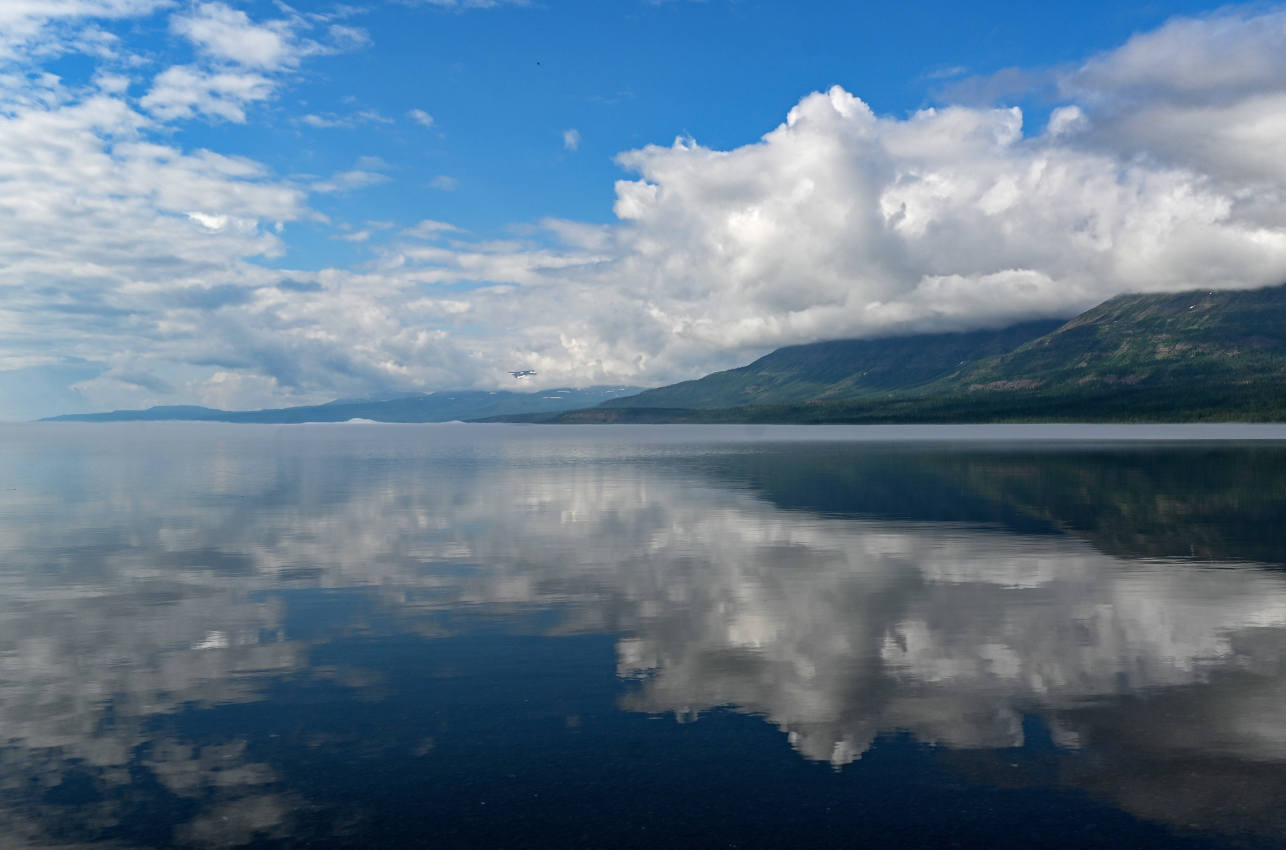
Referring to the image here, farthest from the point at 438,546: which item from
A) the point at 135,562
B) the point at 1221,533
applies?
the point at 1221,533

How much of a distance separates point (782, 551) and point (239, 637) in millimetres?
26424

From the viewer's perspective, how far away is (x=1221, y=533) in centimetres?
5153

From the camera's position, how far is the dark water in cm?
1588

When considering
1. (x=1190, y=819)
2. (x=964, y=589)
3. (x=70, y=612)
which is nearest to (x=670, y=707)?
(x=1190, y=819)

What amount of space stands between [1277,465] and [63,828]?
130534 mm

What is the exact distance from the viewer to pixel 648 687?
2330cm

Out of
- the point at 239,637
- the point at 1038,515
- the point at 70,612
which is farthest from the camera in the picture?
the point at 1038,515

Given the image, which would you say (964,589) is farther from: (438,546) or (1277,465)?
(1277,465)

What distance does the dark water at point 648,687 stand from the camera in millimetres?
15875

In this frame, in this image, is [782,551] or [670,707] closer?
[670,707]

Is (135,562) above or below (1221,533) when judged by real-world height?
above

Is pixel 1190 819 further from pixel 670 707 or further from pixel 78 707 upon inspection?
pixel 78 707

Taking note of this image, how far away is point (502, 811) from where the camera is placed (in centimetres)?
1595

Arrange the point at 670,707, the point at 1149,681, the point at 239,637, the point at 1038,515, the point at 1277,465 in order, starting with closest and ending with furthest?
the point at 670,707, the point at 1149,681, the point at 239,637, the point at 1038,515, the point at 1277,465
